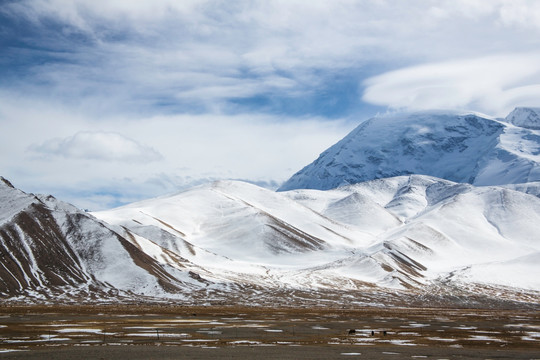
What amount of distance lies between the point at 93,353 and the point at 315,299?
5457 inches

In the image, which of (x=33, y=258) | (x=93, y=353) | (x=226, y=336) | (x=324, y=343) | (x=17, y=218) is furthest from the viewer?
(x=17, y=218)

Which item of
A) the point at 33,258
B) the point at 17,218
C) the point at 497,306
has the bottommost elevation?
the point at 497,306

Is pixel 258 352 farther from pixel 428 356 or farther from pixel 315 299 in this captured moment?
pixel 315 299

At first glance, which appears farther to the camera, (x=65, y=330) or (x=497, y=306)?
(x=497, y=306)

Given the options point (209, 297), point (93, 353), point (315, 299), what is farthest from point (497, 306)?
point (93, 353)

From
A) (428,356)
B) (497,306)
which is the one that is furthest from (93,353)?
(497,306)

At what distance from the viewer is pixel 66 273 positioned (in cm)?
17600

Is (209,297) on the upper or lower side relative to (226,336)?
lower

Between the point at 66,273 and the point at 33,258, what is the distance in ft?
36.0

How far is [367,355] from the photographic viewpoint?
5447cm

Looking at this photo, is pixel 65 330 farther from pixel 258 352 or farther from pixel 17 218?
pixel 17 218

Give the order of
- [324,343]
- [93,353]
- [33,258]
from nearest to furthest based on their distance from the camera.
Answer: [93,353], [324,343], [33,258]

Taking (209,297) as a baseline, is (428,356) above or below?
above

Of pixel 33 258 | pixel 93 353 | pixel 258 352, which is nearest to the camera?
pixel 93 353
